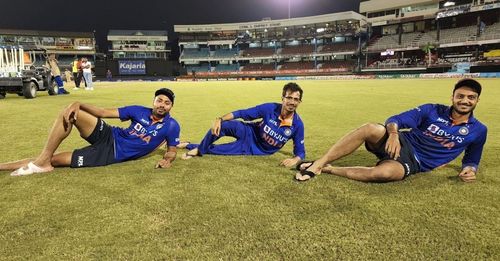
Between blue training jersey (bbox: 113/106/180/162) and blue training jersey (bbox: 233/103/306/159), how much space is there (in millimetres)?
1063

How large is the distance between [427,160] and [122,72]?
6979 centimetres

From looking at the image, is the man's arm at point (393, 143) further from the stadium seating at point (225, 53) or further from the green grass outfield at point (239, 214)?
the stadium seating at point (225, 53)

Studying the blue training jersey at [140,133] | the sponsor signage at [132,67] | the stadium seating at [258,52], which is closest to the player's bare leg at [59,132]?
the blue training jersey at [140,133]

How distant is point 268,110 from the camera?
212 inches

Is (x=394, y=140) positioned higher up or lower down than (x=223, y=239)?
higher up

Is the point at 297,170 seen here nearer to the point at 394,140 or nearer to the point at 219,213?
the point at 394,140

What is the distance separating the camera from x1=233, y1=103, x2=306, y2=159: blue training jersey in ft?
17.3

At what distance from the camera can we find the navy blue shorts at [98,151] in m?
4.81

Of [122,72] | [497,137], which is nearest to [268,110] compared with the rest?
[497,137]

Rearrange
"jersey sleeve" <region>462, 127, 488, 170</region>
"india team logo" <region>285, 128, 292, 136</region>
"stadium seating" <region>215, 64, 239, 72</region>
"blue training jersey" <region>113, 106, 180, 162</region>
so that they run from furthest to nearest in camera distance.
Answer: "stadium seating" <region>215, 64, 239, 72</region>
"india team logo" <region>285, 128, 292, 136</region>
"blue training jersey" <region>113, 106, 180, 162</region>
"jersey sleeve" <region>462, 127, 488, 170</region>

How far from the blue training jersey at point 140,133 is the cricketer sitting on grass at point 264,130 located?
67 cm

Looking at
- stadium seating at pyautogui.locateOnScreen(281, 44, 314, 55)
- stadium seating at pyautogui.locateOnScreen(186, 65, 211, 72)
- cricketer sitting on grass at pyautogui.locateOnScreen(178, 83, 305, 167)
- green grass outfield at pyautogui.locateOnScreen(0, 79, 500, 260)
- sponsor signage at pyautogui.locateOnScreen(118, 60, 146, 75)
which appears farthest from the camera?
stadium seating at pyautogui.locateOnScreen(186, 65, 211, 72)

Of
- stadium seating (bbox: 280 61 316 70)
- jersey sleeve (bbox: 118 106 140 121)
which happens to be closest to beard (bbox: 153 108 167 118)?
jersey sleeve (bbox: 118 106 140 121)

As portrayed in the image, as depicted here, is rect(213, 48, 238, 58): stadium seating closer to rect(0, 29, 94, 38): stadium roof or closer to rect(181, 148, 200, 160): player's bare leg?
rect(0, 29, 94, 38): stadium roof
